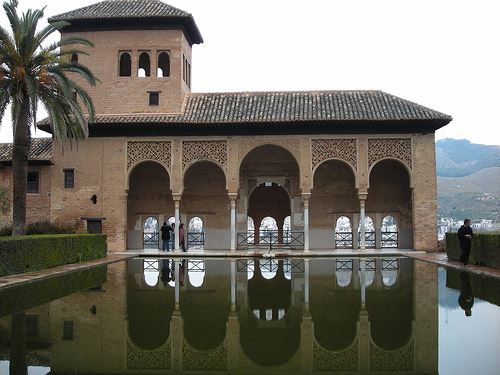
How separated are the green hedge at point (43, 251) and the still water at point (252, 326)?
4.72 ft

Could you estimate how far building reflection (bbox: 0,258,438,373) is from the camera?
5.27 m

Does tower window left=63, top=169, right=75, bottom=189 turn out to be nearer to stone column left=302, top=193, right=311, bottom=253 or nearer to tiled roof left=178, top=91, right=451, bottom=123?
tiled roof left=178, top=91, right=451, bottom=123

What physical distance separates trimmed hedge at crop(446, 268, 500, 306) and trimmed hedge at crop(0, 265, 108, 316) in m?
7.05

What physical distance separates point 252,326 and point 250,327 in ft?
0.20

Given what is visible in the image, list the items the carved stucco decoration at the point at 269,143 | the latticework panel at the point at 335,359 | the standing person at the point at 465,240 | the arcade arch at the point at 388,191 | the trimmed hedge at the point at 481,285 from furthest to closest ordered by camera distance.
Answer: the arcade arch at the point at 388,191 → the carved stucco decoration at the point at 269,143 → the standing person at the point at 465,240 → the trimmed hedge at the point at 481,285 → the latticework panel at the point at 335,359

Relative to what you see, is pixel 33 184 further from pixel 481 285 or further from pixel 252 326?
pixel 252 326

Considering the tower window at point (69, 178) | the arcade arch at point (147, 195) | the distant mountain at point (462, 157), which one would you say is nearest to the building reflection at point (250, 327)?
the tower window at point (69, 178)

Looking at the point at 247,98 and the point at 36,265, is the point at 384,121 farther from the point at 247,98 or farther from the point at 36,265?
the point at 36,265

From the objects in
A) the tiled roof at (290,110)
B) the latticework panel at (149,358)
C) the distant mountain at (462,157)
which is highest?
the distant mountain at (462,157)

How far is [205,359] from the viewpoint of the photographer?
215 inches

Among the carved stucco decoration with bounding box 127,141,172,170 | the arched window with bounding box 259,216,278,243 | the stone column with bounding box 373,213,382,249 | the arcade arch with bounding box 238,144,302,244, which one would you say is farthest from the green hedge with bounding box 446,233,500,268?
the carved stucco decoration with bounding box 127,141,172,170

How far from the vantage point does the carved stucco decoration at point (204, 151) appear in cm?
2267

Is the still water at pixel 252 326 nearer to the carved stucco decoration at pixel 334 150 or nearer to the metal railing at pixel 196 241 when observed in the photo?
the carved stucco decoration at pixel 334 150

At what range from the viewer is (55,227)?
73.8ft
